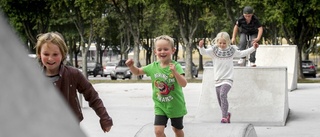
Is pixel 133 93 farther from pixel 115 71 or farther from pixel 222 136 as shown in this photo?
pixel 115 71

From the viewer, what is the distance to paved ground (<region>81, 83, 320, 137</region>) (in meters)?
9.88

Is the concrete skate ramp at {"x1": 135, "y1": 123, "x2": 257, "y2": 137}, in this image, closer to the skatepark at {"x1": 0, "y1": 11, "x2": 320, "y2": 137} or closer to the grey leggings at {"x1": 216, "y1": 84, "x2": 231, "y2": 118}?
the skatepark at {"x1": 0, "y1": 11, "x2": 320, "y2": 137}

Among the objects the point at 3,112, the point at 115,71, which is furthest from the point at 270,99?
the point at 115,71

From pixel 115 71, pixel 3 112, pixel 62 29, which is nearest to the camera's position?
pixel 3 112

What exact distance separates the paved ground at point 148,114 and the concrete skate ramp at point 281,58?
0.69 m

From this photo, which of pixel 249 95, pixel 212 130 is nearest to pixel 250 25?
pixel 249 95

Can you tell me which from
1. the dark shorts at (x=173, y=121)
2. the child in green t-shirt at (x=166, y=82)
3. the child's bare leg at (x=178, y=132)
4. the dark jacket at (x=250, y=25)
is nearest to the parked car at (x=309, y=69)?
the dark jacket at (x=250, y=25)

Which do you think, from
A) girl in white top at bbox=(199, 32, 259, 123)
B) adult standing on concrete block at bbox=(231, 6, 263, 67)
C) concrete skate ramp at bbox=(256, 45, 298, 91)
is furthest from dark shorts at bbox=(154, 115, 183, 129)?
concrete skate ramp at bbox=(256, 45, 298, 91)

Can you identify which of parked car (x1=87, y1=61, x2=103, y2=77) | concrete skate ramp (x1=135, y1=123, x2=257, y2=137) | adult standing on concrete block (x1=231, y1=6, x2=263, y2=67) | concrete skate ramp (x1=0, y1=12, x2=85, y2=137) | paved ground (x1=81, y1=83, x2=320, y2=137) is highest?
adult standing on concrete block (x1=231, y1=6, x2=263, y2=67)

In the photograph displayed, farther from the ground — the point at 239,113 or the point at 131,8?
the point at 131,8

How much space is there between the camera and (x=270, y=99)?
11.2 metres

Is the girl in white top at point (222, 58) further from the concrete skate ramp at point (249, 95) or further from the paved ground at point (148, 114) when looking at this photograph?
the concrete skate ramp at point (249, 95)

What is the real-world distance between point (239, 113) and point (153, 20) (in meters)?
46.4

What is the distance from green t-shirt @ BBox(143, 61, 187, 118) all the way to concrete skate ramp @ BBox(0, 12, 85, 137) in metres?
5.62
